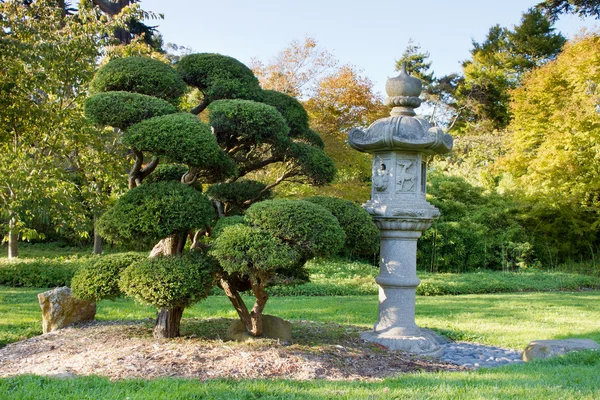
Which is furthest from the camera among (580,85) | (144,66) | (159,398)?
(580,85)

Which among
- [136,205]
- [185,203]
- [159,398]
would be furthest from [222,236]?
[159,398]

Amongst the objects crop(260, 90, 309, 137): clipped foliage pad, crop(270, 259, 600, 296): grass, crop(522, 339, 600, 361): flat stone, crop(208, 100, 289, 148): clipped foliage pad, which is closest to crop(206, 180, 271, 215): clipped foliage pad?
crop(208, 100, 289, 148): clipped foliage pad

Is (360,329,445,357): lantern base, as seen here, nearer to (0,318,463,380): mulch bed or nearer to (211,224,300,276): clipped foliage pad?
(0,318,463,380): mulch bed

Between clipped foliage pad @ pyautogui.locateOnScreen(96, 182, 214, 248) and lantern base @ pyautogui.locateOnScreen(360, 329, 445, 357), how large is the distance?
234 centimetres

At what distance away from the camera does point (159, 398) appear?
3234mm

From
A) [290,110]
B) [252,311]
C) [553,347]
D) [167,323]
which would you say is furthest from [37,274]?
[553,347]

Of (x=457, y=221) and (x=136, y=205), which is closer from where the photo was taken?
(x=136, y=205)

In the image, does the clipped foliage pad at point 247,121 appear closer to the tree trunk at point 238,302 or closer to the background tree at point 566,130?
the tree trunk at point 238,302

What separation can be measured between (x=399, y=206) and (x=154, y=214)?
260cm

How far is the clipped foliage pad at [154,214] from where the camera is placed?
4418 millimetres

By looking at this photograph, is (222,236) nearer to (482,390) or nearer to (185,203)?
(185,203)

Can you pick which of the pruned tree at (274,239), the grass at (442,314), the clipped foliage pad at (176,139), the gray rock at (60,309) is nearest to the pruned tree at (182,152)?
the clipped foliage pad at (176,139)

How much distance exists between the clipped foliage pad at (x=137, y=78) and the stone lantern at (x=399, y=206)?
2024mm

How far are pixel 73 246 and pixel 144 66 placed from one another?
15.3 metres
